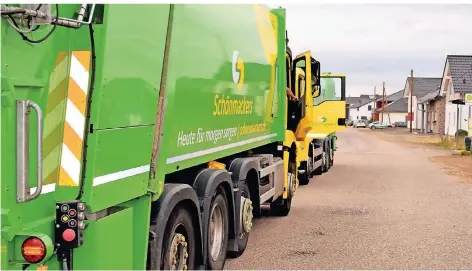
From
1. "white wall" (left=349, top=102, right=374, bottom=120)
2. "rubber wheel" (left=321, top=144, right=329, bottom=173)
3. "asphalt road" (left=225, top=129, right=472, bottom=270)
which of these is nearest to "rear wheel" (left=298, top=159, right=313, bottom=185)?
"asphalt road" (left=225, top=129, right=472, bottom=270)

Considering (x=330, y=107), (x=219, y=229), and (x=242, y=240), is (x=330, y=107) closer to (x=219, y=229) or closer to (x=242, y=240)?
(x=242, y=240)

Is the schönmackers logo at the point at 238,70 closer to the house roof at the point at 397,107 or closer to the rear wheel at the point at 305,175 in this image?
the rear wheel at the point at 305,175

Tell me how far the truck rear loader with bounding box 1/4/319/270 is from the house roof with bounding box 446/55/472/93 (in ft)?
Answer: 145

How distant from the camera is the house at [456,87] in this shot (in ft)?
155

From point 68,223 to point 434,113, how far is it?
204ft

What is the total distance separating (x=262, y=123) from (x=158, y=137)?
14.1ft

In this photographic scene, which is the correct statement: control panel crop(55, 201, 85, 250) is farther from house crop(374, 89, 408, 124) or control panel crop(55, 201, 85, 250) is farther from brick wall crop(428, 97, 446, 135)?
house crop(374, 89, 408, 124)

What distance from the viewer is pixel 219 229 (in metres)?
6.55

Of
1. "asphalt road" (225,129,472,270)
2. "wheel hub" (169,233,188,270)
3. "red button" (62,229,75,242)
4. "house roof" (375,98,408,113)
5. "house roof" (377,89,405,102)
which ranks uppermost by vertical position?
"house roof" (377,89,405,102)

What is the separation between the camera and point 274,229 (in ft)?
30.0

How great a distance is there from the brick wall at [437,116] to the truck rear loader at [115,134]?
51.9m

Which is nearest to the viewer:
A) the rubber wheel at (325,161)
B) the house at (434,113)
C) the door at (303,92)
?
the door at (303,92)

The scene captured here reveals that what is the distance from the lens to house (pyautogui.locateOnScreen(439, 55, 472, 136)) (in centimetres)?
4722

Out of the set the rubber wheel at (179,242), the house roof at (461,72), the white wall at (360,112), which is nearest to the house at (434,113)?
the house roof at (461,72)
